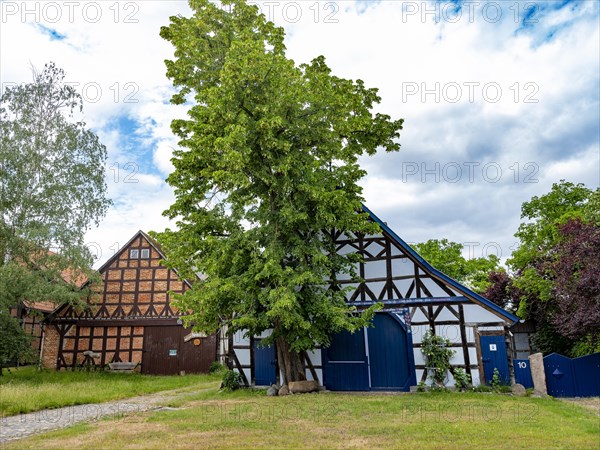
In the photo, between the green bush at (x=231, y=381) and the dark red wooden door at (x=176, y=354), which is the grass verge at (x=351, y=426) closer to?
the green bush at (x=231, y=381)

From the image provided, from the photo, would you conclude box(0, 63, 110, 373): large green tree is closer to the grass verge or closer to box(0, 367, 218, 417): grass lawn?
box(0, 367, 218, 417): grass lawn

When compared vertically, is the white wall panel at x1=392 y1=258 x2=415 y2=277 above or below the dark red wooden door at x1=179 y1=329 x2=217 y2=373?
above

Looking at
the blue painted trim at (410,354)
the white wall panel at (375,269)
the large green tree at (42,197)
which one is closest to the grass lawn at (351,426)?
the blue painted trim at (410,354)

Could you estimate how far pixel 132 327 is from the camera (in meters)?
20.7

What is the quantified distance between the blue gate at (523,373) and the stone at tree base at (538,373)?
22 cm

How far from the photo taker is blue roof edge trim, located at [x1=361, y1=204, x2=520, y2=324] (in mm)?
11867

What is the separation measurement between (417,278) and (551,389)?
431 cm

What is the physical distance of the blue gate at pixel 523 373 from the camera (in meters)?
11.8

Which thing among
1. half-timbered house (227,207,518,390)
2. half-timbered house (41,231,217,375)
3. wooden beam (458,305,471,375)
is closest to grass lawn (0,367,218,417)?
half-timbered house (41,231,217,375)

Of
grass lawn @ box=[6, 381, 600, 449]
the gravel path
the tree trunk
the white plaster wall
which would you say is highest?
the white plaster wall

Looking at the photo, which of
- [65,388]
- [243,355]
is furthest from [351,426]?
[65,388]

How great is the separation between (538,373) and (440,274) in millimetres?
3402

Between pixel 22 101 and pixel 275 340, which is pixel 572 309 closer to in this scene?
pixel 275 340

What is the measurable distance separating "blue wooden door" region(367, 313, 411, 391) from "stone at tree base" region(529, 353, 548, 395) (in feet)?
10.2
